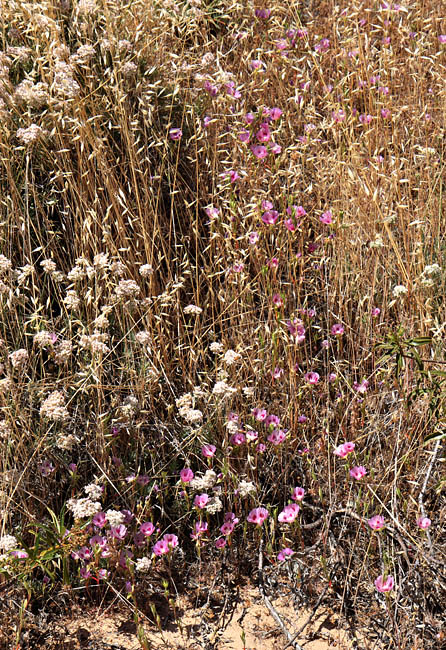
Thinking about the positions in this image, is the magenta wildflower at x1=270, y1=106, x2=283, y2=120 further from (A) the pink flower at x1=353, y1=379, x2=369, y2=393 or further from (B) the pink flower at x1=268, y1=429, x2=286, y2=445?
(B) the pink flower at x1=268, y1=429, x2=286, y2=445

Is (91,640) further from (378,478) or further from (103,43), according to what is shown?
(103,43)

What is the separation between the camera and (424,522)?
2.22 metres

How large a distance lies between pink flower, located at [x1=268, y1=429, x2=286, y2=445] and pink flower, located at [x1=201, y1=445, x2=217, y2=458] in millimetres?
210

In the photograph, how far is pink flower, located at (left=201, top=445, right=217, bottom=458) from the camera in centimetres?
241

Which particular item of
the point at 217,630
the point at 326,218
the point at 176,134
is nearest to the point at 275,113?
the point at 176,134

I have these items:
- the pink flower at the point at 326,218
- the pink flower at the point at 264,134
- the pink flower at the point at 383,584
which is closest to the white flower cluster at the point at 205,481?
the pink flower at the point at 383,584

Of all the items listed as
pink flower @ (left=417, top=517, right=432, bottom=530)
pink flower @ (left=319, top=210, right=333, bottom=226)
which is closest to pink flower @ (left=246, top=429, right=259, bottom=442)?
pink flower @ (left=417, top=517, right=432, bottom=530)

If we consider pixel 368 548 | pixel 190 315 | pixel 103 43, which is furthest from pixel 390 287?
pixel 103 43

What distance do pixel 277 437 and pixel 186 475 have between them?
1.13 ft

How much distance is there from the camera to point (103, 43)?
285 centimetres

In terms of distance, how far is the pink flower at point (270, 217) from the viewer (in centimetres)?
285

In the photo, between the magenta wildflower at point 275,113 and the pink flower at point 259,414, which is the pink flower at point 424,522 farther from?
the magenta wildflower at point 275,113

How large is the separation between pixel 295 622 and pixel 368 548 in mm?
339

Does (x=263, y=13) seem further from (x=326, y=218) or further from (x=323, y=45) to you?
(x=326, y=218)
